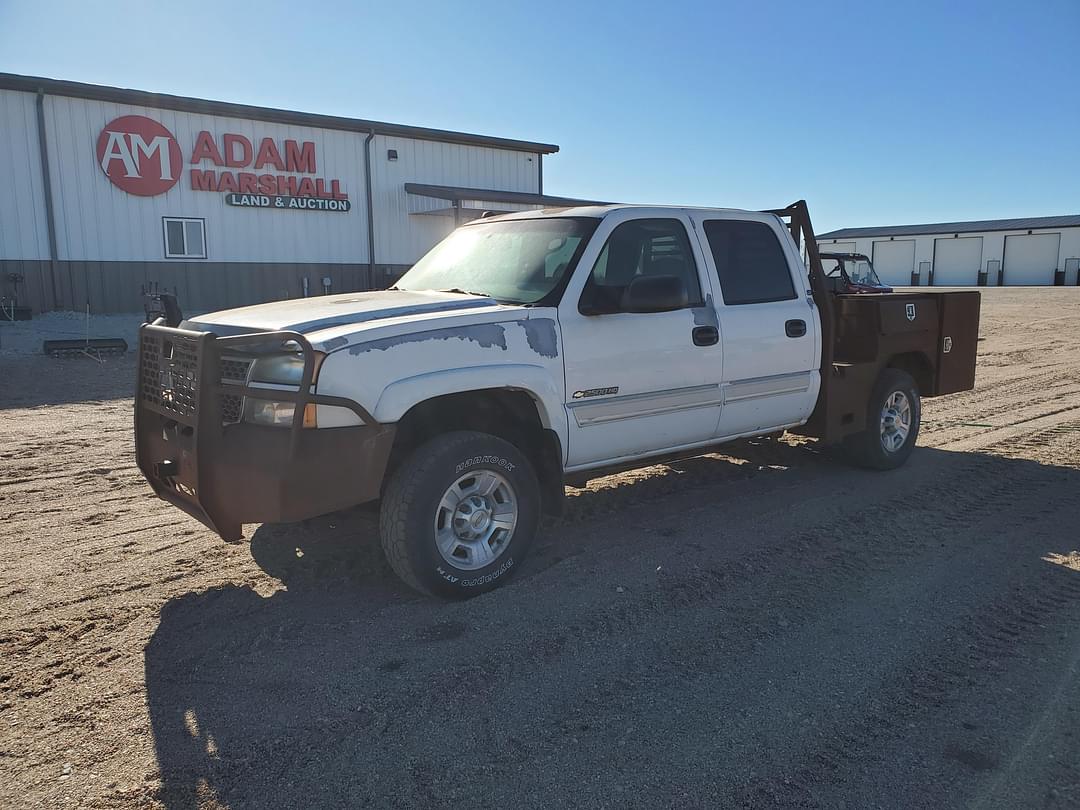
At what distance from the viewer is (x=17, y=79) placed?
16.3 metres

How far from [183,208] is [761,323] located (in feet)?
57.2

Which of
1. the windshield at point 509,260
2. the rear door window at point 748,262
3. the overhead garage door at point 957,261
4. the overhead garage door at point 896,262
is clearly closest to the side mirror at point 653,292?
the windshield at point 509,260

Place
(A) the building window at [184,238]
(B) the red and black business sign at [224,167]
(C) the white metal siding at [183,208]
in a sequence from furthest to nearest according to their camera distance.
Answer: (A) the building window at [184,238], (B) the red and black business sign at [224,167], (C) the white metal siding at [183,208]

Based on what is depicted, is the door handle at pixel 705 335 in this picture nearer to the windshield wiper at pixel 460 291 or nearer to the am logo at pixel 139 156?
the windshield wiper at pixel 460 291

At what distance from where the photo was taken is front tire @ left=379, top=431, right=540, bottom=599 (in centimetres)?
379

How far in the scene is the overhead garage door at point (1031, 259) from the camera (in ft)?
173

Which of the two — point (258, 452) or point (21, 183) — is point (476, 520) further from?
point (21, 183)

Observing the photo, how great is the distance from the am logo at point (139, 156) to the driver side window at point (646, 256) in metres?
16.9

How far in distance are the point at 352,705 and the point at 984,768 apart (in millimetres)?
2304

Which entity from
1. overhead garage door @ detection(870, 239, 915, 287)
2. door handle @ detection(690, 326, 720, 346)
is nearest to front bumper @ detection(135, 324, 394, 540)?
door handle @ detection(690, 326, 720, 346)

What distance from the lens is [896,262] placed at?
199 feet

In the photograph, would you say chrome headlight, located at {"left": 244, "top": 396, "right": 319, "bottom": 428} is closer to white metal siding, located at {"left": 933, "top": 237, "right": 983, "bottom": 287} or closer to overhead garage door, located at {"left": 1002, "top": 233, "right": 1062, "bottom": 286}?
overhead garage door, located at {"left": 1002, "top": 233, "right": 1062, "bottom": 286}

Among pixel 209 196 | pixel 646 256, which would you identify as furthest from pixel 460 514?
pixel 209 196

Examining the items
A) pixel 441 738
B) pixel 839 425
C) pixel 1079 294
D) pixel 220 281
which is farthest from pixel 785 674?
pixel 1079 294
